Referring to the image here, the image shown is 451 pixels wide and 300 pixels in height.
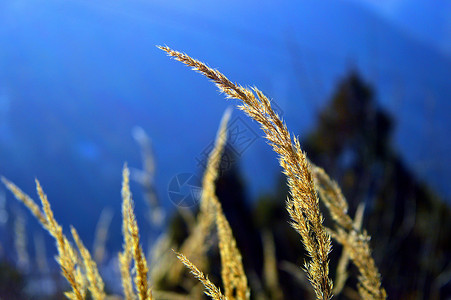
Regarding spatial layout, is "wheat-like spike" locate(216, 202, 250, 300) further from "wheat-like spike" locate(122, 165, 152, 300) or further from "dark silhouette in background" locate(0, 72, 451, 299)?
"dark silhouette in background" locate(0, 72, 451, 299)

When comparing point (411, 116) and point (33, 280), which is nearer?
point (33, 280)

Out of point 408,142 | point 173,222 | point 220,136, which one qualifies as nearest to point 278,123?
point 220,136

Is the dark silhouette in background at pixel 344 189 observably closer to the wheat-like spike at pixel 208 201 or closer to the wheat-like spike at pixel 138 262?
the wheat-like spike at pixel 208 201

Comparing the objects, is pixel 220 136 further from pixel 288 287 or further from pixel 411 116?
pixel 411 116

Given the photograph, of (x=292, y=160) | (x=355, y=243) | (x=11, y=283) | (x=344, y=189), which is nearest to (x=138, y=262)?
(x=292, y=160)

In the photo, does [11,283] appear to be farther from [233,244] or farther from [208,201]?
[233,244]

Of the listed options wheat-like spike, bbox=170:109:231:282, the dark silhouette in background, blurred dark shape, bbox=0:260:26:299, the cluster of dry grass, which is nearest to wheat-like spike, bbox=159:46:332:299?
the cluster of dry grass
